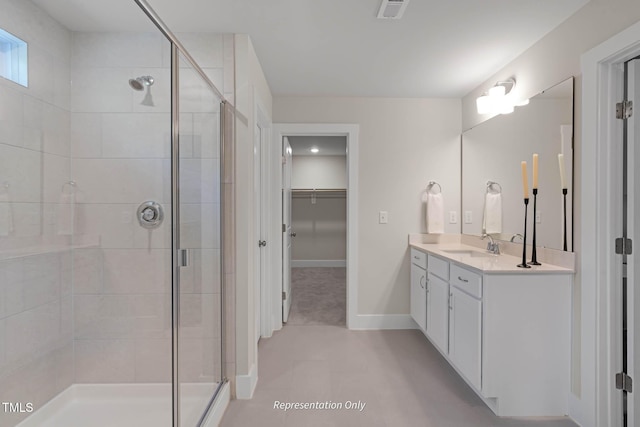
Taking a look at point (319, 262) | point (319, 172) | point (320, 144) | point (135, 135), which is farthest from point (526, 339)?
point (319, 172)

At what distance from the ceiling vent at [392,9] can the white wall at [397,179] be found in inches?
58.7

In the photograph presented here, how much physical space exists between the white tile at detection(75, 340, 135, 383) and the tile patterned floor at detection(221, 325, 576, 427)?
25.2 inches

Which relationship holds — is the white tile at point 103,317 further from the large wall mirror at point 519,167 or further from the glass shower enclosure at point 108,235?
the large wall mirror at point 519,167

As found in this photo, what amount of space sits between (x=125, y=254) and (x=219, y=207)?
23.4 inches

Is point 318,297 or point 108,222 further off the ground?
point 108,222

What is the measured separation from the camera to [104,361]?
1.78m

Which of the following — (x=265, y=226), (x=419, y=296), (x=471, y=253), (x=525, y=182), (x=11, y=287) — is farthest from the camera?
(x=265, y=226)

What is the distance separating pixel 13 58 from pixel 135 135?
564 millimetres

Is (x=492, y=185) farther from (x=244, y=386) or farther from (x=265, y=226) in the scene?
(x=244, y=386)

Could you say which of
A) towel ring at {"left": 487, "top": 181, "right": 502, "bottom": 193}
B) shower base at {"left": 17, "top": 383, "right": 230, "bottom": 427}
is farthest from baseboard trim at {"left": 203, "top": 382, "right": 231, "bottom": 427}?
towel ring at {"left": 487, "top": 181, "right": 502, "bottom": 193}

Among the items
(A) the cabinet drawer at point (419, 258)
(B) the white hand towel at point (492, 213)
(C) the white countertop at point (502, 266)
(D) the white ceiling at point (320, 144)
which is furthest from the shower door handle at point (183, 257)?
(D) the white ceiling at point (320, 144)

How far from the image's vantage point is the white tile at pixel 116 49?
5.28 feet

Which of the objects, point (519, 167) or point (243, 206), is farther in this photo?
point (519, 167)

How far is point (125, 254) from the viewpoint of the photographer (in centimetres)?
178
